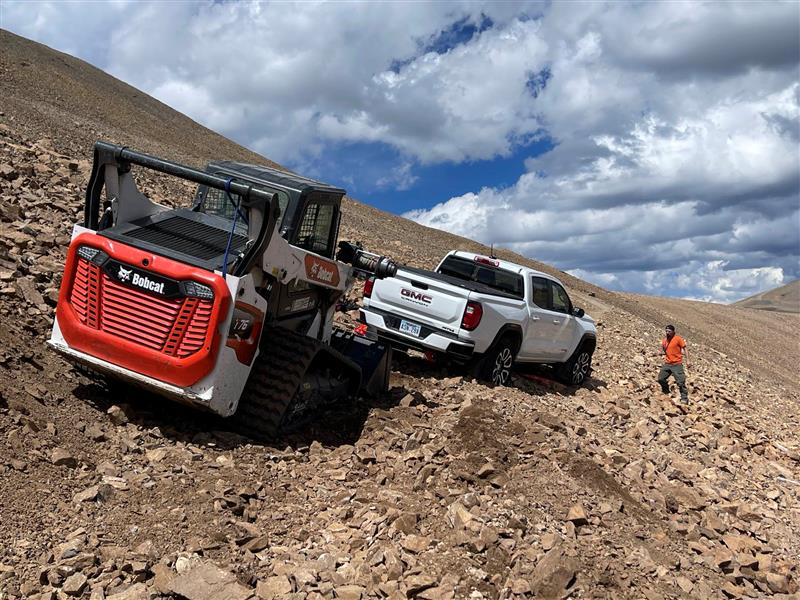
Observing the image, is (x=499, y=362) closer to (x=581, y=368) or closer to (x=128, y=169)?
(x=581, y=368)

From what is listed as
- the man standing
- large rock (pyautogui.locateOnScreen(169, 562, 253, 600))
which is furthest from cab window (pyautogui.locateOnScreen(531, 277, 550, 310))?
large rock (pyautogui.locateOnScreen(169, 562, 253, 600))

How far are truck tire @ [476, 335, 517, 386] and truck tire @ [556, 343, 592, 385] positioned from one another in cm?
244

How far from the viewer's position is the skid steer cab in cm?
660

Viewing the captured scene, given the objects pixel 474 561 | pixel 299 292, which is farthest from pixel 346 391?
pixel 474 561

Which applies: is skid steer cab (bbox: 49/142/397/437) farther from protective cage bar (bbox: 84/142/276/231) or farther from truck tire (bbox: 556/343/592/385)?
truck tire (bbox: 556/343/592/385)

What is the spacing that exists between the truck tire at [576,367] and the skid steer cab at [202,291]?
22.2 ft

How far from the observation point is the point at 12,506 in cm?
555

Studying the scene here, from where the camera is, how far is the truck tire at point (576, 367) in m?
13.8

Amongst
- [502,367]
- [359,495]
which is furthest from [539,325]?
[359,495]

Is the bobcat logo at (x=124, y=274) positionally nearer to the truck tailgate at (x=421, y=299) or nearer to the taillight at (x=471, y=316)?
the truck tailgate at (x=421, y=299)

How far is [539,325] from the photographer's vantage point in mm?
12227

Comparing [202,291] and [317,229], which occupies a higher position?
[317,229]

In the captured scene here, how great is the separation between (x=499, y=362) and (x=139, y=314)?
5.78 meters

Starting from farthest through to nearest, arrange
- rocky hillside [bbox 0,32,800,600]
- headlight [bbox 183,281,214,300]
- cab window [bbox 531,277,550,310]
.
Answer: cab window [bbox 531,277,550,310], headlight [bbox 183,281,214,300], rocky hillside [bbox 0,32,800,600]
